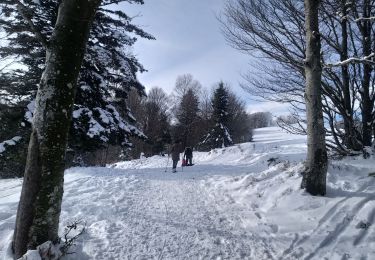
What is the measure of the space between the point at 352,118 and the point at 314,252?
5.63 meters

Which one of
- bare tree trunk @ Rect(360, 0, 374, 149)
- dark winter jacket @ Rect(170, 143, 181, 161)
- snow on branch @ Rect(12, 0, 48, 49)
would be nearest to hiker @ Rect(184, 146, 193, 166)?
dark winter jacket @ Rect(170, 143, 181, 161)

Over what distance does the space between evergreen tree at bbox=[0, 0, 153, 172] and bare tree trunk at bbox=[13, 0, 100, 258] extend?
27.7ft

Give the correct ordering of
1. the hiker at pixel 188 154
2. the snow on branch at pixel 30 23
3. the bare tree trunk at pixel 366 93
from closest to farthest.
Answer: the snow on branch at pixel 30 23, the bare tree trunk at pixel 366 93, the hiker at pixel 188 154

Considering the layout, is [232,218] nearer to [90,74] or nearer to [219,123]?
[90,74]

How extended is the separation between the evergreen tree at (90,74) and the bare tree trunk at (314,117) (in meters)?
8.26

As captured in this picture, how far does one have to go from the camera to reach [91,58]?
1377 centimetres

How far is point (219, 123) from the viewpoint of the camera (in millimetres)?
39969

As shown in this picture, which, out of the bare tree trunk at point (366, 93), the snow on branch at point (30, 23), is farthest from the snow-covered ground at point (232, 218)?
the snow on branch at point (30, 23)

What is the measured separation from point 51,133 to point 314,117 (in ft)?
16.9

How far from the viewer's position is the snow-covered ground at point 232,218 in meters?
4.81

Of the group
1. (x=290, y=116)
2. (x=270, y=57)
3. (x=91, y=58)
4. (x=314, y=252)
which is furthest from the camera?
(x=91, y=58)

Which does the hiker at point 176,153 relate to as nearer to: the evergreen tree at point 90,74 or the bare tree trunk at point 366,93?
the evergreen tree at point 90,74

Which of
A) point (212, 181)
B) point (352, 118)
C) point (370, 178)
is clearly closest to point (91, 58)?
point (212, 181)

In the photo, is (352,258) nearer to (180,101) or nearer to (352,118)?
(352,118)
